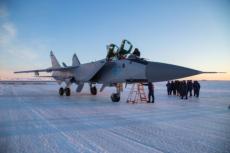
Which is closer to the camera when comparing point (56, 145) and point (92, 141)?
point (56, 145)

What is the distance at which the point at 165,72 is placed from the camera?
10.3 metres

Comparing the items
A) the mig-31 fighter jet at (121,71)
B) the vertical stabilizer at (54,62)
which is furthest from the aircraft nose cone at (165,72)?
the vertical stabilizer at (54,62)

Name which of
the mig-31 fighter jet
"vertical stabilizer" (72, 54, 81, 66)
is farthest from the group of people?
"vertical stabilizer" (72, 54, 81, 66)

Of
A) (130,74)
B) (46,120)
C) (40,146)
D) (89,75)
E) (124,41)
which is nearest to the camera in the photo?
(40,146)

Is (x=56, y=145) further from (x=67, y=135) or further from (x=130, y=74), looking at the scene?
(x=130, y=74)

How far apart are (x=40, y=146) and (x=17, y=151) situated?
1.35 feet

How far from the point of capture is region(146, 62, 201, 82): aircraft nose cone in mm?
10195

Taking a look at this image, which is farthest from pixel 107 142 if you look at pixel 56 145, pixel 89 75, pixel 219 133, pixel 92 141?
pixel 89 75

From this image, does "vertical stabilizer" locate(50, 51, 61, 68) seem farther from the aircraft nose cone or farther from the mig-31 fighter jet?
the aircraft nose cone

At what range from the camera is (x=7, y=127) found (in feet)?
18.8

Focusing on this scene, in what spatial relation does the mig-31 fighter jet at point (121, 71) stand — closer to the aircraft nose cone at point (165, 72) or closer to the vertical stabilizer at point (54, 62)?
the aircraft nose cone at point (165, 72)

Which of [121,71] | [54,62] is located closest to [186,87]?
[121,71]

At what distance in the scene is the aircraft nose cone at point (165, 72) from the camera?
10.2 m

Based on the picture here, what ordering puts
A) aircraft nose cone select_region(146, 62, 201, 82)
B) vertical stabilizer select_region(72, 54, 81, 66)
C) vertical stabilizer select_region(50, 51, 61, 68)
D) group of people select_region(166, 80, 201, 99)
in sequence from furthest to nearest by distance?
1. vertical stabilizer select_region(50, 51, 61, 68)
2. vertical stabilizer select_region(72, 54, 81, 66)
3. group of people select_region(166, 80, 201, 99)
4. aircraft nose cone select_region(146, 62, 201, 82)
